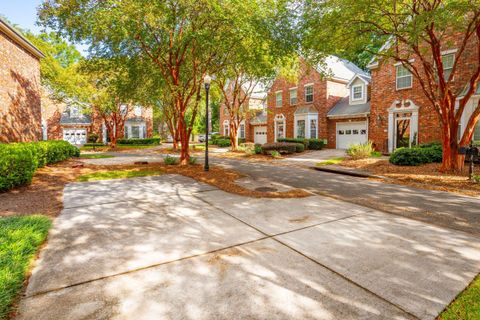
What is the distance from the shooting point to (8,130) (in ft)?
40.9

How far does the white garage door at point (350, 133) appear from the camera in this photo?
67.5ft

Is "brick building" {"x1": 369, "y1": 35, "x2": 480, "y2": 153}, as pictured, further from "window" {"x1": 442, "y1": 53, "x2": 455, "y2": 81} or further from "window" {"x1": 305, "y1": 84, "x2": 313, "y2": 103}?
"window" {"x1": 305, "y1": 84, "x2": 313, "y2": 103}

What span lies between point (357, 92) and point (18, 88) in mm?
23259

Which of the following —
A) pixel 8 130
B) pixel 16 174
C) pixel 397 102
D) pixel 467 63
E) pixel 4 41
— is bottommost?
pixel 16 174

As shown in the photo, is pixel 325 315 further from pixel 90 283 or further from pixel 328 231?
pixel 90 283

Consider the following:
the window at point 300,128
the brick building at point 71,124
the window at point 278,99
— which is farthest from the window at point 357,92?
the brick building at point 71,124

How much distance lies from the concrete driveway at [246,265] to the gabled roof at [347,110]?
655 inches

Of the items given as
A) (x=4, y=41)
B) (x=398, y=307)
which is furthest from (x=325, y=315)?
(x=4, y=41)

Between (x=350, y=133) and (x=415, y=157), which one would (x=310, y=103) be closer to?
(x=350, y=133)

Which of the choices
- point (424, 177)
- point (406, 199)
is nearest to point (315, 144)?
point (424, 177)

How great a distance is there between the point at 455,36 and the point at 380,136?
6.74 m

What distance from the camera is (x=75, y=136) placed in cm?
3697

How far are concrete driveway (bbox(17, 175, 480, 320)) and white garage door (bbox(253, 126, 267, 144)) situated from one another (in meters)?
24.9

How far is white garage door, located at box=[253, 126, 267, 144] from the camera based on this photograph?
99.7 feet
